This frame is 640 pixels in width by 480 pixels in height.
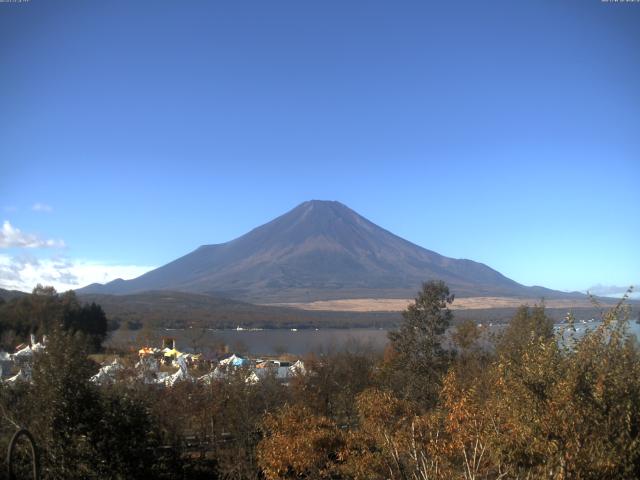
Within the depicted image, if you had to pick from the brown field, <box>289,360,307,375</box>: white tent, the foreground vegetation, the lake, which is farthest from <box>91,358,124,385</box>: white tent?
the brown field

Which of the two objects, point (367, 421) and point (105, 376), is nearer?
point (367, 421)

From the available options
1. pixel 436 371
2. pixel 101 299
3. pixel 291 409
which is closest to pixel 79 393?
pixel 291 409

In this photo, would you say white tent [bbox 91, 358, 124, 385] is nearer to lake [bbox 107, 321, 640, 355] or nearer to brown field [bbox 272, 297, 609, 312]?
lake [bbox 107, 321, 640, 355]

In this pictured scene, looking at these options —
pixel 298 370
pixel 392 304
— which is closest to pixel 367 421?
pixel 298 370

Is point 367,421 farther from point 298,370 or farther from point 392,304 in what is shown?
point 392,304

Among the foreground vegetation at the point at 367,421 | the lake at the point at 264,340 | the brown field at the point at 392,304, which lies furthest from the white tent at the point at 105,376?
the brown field at the point at 392,304

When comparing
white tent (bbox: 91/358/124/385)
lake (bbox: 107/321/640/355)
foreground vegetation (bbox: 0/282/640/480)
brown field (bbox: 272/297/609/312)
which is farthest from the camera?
brown field (bbox: 272/297/609/312)

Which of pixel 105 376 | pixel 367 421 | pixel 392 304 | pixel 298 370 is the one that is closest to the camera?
pixel 367 421
